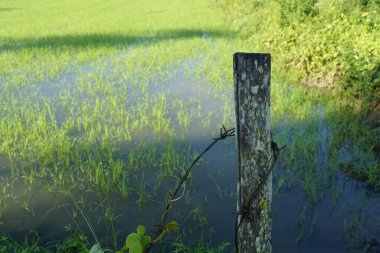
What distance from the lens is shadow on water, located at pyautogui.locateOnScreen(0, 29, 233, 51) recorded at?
10.1 metres

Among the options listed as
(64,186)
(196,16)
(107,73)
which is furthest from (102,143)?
(196,16)

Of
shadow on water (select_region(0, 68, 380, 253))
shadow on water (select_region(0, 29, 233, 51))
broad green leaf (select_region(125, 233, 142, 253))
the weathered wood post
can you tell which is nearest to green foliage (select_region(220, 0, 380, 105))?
shadow on water (select_region(0, 68, 380, 253))

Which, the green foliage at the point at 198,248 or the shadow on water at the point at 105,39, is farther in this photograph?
the shadow on water at the point at 105,39

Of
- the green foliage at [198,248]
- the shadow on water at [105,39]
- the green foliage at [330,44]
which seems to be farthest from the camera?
the shadow on water at [105,39]

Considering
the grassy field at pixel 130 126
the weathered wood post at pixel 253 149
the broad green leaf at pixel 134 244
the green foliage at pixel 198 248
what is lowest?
the green foliage at pixel 198 248

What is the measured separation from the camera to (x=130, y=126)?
198 inches

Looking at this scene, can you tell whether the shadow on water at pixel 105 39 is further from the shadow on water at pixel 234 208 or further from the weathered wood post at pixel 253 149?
the weathered wood post at pixel 253 149

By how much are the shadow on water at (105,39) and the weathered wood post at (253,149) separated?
29.1 feet

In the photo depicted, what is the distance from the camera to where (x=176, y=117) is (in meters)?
5.38

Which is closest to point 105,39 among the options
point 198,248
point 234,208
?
point 234,208

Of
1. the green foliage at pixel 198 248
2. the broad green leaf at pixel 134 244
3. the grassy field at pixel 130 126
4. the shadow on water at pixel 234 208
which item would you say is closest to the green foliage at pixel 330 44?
the grassy field at pixel 130 126

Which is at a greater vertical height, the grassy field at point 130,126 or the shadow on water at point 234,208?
the grassy field at point 130,126

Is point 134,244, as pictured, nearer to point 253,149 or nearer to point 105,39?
point 253,149

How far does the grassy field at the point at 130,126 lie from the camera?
353 cm
